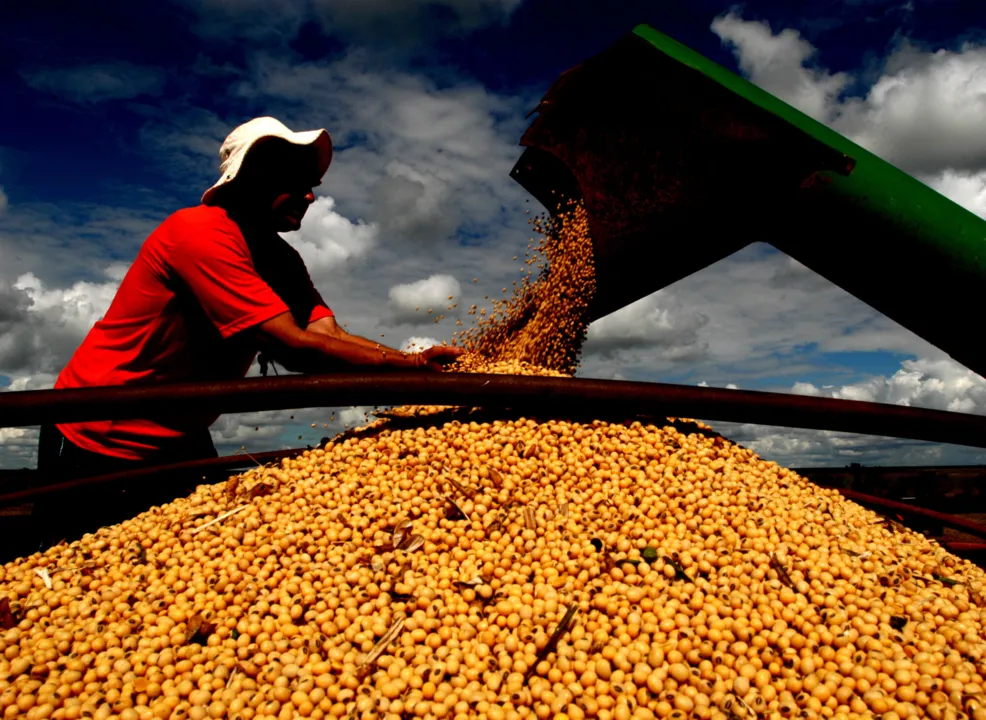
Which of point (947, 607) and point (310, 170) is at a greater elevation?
point (310, 170)

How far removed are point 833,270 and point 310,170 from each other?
8.61 feet

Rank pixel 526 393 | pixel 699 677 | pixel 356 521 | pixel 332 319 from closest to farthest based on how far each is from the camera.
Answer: pixel 699 677 < pixel 356 521 < pixel 526 393 < pixel 332 319

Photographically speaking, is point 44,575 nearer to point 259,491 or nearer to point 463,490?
point 259,491

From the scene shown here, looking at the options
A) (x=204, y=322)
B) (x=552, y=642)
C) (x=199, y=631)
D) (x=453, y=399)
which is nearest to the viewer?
(x=552, y=642)

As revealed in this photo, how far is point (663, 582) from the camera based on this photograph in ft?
5.82

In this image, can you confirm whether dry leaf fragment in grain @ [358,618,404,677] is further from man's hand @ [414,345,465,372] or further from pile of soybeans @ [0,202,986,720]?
man's hand @ [414,345,465,372]

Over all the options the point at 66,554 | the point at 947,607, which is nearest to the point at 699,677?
the point at 947,607

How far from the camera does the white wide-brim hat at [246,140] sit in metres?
2.69

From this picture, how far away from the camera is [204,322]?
2650 millimetres

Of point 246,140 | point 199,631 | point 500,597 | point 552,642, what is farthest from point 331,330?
point 552,642

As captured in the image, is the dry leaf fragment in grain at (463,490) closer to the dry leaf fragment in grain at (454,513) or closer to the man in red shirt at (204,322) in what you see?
the dry leaf fragment in grain at (454,513)

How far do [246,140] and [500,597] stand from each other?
221 centimetres

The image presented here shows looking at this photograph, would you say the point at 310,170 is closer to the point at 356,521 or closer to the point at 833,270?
the point at 356,521

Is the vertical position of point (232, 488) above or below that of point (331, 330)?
below
